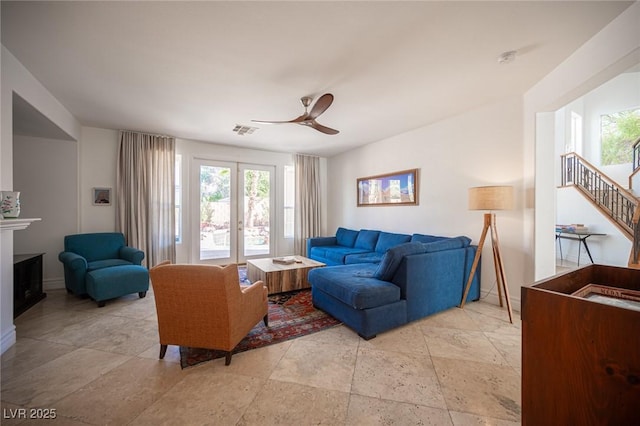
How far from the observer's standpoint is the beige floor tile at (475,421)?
4.65ft

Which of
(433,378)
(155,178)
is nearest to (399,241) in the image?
(433,378)

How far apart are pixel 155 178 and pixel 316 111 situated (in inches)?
137

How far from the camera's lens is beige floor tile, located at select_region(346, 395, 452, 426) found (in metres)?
1.44

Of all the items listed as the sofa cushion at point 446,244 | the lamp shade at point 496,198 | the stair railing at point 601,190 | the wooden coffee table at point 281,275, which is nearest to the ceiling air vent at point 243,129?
the wooden coffee table at point 281,275

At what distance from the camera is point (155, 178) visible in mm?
4453

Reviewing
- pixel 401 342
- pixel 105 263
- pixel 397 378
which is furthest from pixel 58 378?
pixel 401 342

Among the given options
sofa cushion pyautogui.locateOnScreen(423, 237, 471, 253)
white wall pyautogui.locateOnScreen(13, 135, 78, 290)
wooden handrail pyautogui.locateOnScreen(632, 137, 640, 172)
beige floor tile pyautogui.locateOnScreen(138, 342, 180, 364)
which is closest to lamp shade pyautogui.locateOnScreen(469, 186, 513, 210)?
sofa cushion pyautogui.locateOnScreen(423, 237, 471, 253)

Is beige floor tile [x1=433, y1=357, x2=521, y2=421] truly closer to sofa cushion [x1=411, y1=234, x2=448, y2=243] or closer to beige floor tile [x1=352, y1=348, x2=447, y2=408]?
beige floor tile [x1=352, y1=348, x2=447, y2=408]

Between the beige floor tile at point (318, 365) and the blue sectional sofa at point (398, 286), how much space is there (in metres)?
0.35

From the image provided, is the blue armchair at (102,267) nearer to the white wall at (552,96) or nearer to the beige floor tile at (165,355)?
the beige floor tile at (165,355)

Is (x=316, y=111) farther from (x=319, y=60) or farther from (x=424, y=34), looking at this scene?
(x=424, y=34)

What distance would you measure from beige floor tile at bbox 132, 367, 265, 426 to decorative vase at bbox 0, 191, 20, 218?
197 centimetres

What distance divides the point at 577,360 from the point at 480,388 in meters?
1.34

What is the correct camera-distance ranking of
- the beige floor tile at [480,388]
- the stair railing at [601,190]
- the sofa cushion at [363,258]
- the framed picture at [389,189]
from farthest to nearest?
the stair railing at [601,190] < the framed picture at [389,189] < the sofa cushion at [363,258] < the beige floor tile at [480,388]
